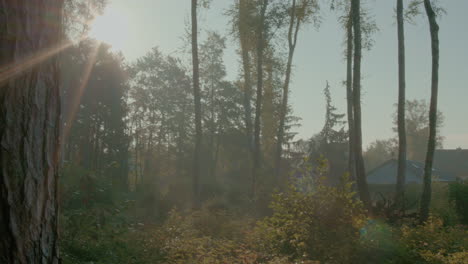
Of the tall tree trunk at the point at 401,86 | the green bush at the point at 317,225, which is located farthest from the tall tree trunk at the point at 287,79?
the green bush at the point at 317,225

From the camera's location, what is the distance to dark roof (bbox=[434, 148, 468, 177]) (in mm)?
63344

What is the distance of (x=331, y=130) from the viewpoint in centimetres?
4709

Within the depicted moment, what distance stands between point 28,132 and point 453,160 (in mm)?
71091

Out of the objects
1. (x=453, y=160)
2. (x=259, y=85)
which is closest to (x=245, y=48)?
(x=259, y=85)

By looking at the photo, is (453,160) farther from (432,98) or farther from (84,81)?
(432,98)

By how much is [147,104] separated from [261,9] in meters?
25.5

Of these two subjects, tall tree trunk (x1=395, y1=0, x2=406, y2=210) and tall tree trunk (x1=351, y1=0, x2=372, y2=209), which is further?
tall tree trunk (x1=395, y1=0, x2=406, y2=210)

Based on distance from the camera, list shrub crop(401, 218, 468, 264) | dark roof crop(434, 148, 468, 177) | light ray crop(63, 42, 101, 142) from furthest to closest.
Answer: dark roof crop(434, 148, 468, 177) < light ray crop(63, 42, 101, 142) < shrub crop(401, 218, 468, 264)

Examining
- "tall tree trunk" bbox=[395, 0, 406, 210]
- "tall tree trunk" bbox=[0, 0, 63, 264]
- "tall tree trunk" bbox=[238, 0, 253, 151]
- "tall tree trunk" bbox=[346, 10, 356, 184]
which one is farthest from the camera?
"tall tree trunk" bbox=[238, 0, 253, 151]

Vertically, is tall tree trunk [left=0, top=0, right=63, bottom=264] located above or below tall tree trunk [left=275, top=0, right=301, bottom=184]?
below

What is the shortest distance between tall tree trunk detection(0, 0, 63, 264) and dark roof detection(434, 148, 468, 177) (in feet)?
227

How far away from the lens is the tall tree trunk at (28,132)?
6.97 feet

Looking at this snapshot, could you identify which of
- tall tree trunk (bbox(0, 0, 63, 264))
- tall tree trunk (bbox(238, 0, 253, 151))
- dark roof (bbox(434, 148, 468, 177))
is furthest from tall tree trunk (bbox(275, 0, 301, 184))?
dark roof (bbox(434, 148, 468, 177))

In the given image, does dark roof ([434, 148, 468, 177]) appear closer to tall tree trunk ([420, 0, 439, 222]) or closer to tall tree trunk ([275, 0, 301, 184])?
tall tree trunk ([275, 0, 301, 184])
